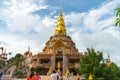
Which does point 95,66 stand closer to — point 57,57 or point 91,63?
point 91,63

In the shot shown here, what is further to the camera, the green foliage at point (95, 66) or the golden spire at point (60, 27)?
the golden spire at point (60, 27)

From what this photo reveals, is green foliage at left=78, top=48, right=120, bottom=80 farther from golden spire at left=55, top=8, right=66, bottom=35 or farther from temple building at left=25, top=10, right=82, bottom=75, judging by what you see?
golden spire at left=55, top=8, right=66, bottom=35

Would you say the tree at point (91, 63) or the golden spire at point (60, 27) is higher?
the golden spire at point (60, 27)

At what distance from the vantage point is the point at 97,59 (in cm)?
3111

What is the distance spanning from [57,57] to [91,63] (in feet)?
79.6

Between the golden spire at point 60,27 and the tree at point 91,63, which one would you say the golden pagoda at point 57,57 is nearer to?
the golden spire at point 60,27

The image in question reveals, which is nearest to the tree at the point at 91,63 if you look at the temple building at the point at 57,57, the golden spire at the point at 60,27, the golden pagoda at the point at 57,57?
the temple building at the point at 57,57

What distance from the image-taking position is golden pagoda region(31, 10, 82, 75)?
174 ft

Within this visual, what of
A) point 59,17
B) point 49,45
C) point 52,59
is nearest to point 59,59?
point 52,59

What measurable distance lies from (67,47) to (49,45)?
16.3 feet

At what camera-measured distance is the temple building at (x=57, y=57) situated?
52.8 m

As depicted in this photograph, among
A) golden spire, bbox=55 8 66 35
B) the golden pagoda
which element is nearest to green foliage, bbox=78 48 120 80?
the golden pagoda

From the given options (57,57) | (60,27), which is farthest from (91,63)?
(60,27)

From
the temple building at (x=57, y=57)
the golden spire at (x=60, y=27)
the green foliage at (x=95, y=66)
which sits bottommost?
the green foliage at (x=95, y=66)
